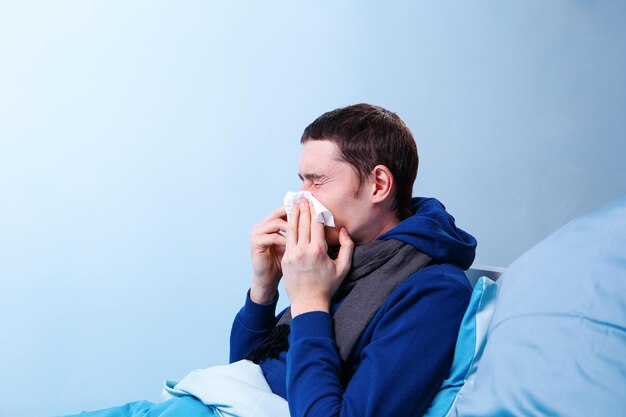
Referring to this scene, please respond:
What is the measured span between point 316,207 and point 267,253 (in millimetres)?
251

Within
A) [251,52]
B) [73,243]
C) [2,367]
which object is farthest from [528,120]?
[2,367]

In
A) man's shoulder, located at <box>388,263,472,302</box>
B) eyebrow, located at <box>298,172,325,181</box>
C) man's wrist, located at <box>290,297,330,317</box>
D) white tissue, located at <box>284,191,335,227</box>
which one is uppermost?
eyebrow, located at <box>298,172,325,181</box>

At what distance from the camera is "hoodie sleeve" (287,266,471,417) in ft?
3.73

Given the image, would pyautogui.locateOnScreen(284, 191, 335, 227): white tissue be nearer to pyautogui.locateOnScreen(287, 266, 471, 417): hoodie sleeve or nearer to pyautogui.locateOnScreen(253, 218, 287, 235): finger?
pyautogui.locateOnScreen(253, 218, 287, 235): finger

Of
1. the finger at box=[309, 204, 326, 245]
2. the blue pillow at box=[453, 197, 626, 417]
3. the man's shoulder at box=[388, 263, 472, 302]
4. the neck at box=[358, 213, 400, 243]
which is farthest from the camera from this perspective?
the neck at box=[358, 213, 400, 243]

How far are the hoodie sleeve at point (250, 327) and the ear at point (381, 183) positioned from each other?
410 mm

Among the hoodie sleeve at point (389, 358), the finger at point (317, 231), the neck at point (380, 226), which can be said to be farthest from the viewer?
the neck at point (380, 226)

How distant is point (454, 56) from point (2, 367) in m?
1.90

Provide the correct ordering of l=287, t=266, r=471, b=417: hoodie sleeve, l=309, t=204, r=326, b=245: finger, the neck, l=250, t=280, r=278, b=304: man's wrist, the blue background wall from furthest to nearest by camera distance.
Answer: the blue background wall
l=250, t=280, r=278, b=304: man's wrist
the neck
l=309, t=204, r=326, b=245: finger
l=287, t=266, r=471, b=417: hoodie sleeve

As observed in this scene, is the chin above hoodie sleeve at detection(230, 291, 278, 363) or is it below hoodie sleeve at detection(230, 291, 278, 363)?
above

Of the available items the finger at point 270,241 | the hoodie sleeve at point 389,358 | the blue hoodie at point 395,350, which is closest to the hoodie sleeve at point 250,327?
the finger at point 270,241

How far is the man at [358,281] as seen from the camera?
1.16 metres

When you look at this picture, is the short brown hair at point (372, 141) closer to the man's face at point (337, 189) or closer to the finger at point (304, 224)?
the man's face at point (337, 189)

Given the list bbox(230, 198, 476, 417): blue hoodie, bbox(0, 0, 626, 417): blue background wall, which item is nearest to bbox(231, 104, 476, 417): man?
bbox(230, 198, 476, 417): blue hoodie
